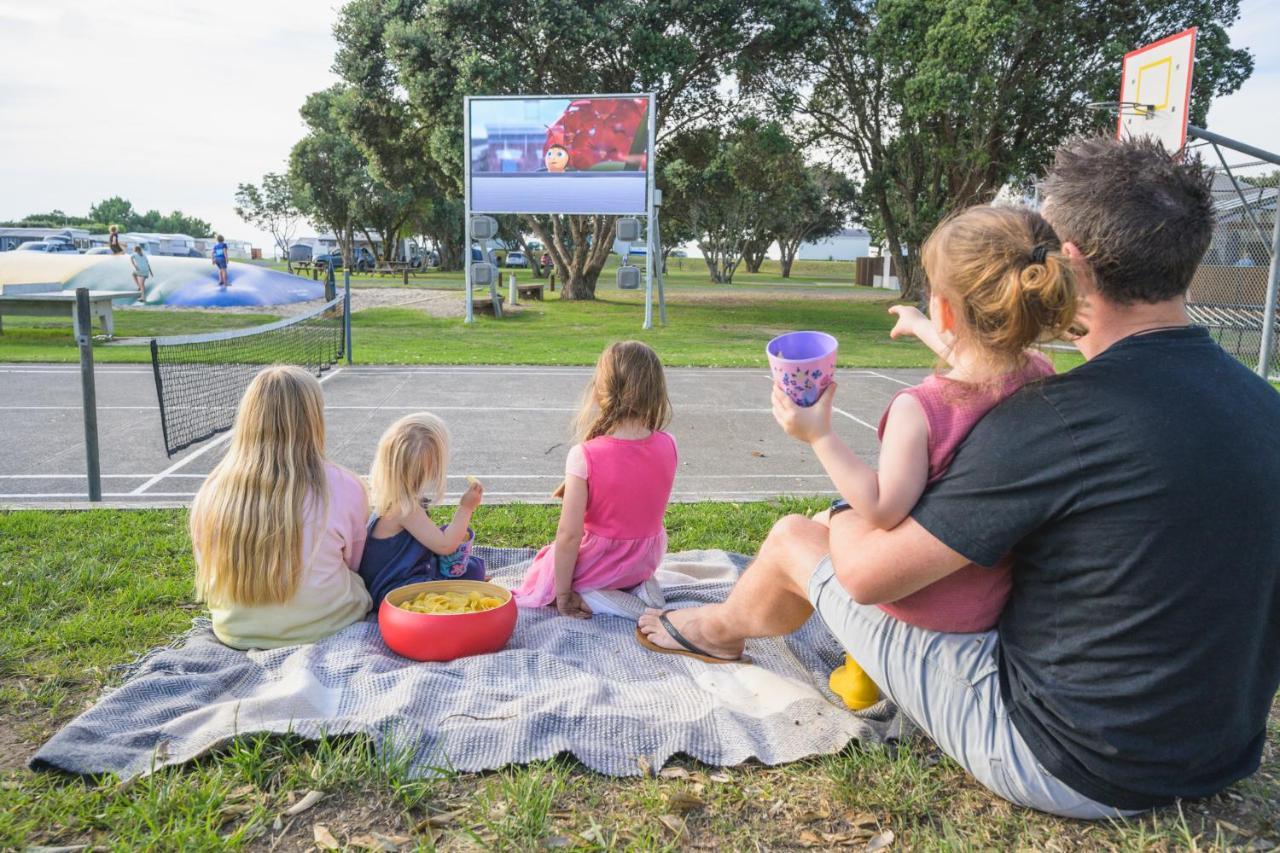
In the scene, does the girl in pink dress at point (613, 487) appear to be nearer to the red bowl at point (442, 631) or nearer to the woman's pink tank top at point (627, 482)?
the woman's pink tank top at point (627, 482)

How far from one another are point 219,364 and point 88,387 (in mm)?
5173

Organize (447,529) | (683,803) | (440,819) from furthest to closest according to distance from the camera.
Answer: (447,529) → (683,803) → (440,819)

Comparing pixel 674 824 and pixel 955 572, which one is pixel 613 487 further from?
pixel 955 572

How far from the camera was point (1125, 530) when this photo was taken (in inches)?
78.7

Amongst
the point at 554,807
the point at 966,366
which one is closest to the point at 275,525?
the point at 554,807

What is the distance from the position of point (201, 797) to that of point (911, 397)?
2137 mm

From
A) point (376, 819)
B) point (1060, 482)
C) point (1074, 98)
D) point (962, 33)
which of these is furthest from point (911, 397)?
point (1074, 98)

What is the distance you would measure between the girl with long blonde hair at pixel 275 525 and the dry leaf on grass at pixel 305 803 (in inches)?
42.7

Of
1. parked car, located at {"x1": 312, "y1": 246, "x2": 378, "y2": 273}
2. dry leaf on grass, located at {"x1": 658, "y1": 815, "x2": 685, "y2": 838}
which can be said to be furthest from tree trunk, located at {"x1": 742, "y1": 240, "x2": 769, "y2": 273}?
dry leaf on grass, located at {"x1": 658, "y1": 815, "x2": 685, "y2": 838}

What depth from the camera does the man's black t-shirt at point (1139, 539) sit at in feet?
6.47

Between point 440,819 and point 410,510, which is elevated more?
point 410,510

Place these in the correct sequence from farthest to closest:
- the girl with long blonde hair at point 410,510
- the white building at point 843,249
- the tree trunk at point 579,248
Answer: the white building at point 843,249 < the tree trunk at point 579,248 < the girl with long blonde hair at point 410,510

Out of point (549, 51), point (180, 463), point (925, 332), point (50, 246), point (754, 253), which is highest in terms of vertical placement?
point (549, 51)

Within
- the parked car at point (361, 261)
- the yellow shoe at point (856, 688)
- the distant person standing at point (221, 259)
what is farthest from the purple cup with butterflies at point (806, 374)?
the parked car at point (361, 261)
